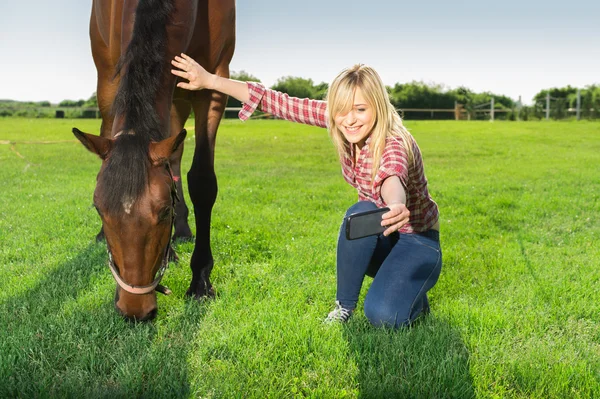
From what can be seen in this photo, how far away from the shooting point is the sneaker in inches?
131

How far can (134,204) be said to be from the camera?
2.61 metres

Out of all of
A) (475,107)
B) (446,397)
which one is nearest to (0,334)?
(446,397)

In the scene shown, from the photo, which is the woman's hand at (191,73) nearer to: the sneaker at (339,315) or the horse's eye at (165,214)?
the horse's eye at (165,214)

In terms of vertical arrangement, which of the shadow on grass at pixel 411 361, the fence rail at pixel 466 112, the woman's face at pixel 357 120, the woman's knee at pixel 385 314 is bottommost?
the shadow on grass at pixel 411 361

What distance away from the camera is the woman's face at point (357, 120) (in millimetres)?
3113

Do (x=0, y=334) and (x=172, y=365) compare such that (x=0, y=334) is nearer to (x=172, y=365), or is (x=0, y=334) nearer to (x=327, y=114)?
(x=172, y=365)

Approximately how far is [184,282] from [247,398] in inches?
68.8

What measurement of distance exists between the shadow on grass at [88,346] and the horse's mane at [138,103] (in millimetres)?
874

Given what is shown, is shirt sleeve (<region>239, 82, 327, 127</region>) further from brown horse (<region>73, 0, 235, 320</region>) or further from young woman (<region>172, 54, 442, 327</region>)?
brown horse (<region>73, 0, 235, 320</region>)

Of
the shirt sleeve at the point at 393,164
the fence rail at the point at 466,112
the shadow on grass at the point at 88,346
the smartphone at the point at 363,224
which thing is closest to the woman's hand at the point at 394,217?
the smartphone at the point at 363,224

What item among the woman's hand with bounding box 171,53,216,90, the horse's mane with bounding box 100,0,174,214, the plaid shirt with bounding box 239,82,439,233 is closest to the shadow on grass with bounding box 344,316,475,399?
the plaid shirt with bounding box 239,82,439,233

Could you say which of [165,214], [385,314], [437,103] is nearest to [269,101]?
[165,214]

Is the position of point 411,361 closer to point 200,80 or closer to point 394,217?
point 394,217

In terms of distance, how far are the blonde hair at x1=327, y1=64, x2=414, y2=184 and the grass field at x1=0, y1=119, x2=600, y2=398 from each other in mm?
1128
